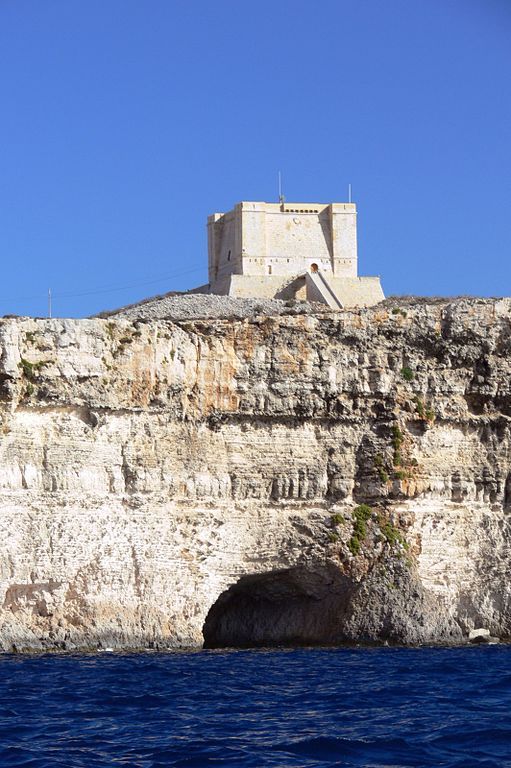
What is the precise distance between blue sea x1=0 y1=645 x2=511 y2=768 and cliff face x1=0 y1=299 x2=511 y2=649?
85.5 inches

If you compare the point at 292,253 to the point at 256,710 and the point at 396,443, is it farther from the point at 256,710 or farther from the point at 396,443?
the point at 256,710

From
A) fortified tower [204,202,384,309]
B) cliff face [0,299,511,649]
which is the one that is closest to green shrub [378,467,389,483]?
cliff face [0,299,511,649]

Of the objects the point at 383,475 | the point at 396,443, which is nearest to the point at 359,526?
the point at 383,475

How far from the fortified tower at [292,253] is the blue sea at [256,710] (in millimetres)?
30436

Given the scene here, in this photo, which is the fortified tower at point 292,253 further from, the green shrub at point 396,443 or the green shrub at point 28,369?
the green shrub at point 28,369

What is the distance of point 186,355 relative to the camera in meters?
39.2

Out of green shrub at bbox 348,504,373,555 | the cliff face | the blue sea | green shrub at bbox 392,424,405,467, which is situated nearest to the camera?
the blue sea

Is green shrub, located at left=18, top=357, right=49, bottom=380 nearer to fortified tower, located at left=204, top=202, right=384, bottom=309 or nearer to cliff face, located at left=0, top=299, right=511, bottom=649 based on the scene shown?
cliff face, located at left=0, top=299, right=511, bottom=649

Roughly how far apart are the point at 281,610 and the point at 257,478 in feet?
12.7

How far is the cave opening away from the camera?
130ft

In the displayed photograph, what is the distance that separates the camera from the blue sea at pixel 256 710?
76.0 ft

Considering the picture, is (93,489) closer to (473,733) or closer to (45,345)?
(45,345)

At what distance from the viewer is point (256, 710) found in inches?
1075

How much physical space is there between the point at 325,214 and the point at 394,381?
27.6m
